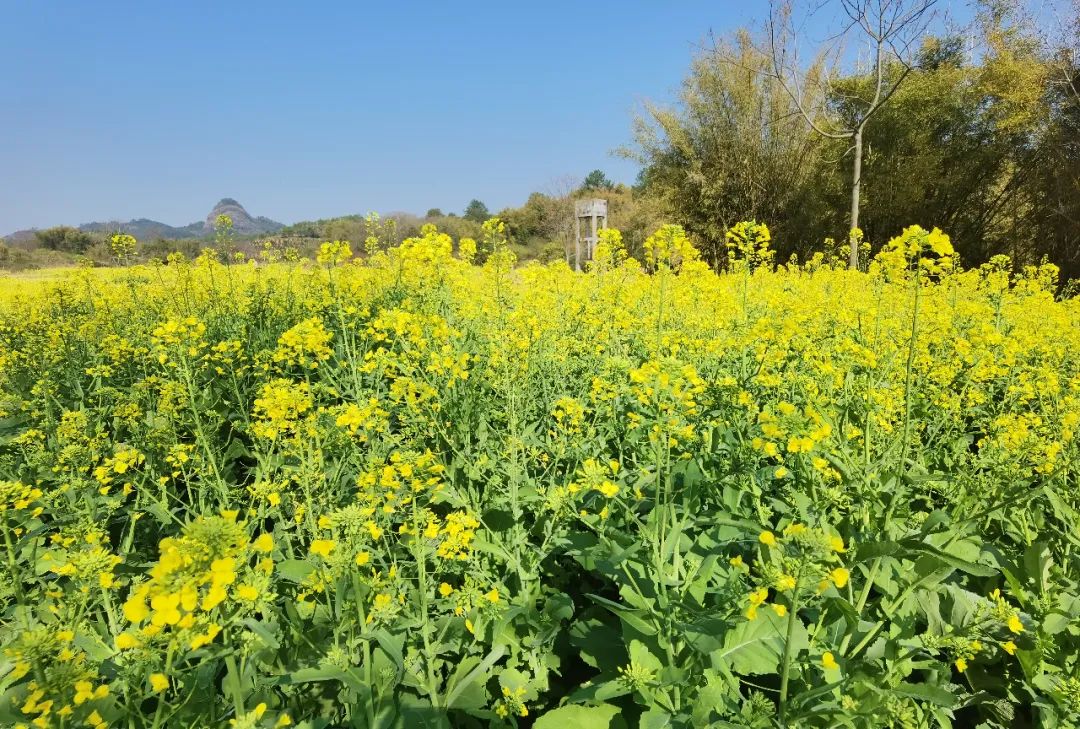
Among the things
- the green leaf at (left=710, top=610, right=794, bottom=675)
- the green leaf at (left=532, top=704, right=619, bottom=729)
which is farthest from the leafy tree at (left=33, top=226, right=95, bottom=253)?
the green leaf at (left=710, top=610, right=794, bottom=675)

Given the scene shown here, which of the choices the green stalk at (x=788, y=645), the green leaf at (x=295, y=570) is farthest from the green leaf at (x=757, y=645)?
the green leaf at (x=295, y=570)

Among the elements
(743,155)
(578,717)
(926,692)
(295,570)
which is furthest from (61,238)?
(926,692)

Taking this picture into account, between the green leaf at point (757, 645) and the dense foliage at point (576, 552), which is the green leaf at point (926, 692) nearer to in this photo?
the dense foliage at point (576, 552)

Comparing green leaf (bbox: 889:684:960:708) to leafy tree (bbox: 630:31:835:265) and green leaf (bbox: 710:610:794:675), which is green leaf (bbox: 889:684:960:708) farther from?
leafy tree (bbox: 630:31:835:265)

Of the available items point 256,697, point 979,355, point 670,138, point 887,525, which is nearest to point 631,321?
point 979,355

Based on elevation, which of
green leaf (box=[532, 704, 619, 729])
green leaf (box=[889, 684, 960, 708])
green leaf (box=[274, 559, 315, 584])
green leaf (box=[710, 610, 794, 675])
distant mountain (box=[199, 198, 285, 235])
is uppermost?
distant mountain (box=[199, 198, 285, 235])

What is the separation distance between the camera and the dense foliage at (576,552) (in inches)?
52.3

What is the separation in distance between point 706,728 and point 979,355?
272 centimetres

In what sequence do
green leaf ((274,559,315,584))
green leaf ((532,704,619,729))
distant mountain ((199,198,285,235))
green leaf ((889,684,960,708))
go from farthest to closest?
distant mountain ((199,198,285,235)) < green leaf ((274,559,315,584)) < green leaf ((532,704,619,729)) < green leaf ((889,684,960,708))

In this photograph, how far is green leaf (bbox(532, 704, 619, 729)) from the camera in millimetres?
1517

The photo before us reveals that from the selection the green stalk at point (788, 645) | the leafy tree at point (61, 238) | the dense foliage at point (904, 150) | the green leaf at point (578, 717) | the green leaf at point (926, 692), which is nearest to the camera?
the green stalk at point (788, 645)

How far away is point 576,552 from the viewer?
185 cm

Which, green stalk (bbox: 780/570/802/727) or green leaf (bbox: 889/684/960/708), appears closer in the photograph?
green stalk (bbox: 780/570/802/727)

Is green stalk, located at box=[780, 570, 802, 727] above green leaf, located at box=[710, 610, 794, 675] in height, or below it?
above
